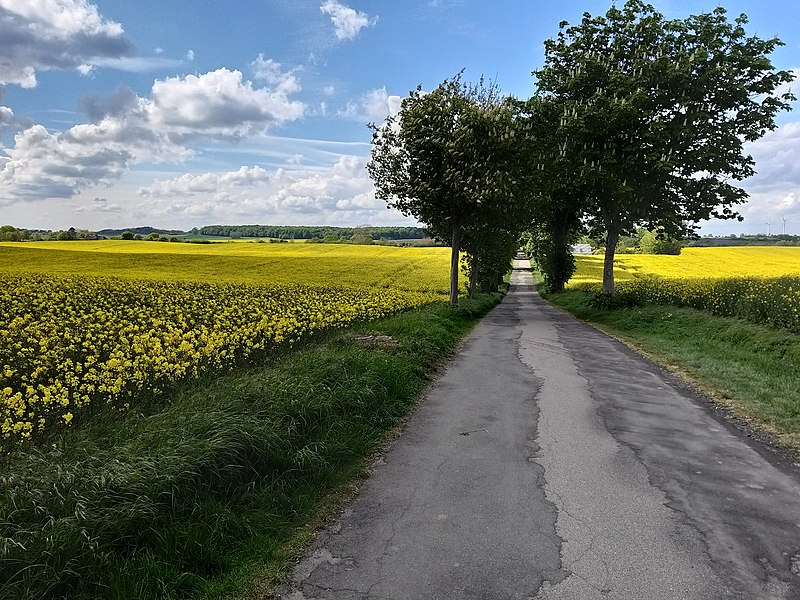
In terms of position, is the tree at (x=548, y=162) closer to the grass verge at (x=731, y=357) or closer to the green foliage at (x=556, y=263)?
the grass verge at (x=731, y=357)

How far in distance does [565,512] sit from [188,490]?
3.12 meters

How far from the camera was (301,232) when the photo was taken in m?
120

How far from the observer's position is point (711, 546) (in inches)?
164

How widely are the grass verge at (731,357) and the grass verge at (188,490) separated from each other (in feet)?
17.0

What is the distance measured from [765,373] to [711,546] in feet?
26.3

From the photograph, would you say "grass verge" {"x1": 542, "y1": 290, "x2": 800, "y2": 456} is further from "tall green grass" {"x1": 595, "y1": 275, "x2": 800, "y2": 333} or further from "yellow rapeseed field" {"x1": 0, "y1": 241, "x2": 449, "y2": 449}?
"yellow rapeseed field" {"x1": 0, "y1": 241, "x2": 449, "y2": 449}

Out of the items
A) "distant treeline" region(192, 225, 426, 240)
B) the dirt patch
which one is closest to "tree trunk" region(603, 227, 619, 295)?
the dirt patch

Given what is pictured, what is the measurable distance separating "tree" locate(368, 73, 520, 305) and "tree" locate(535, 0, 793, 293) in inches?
137

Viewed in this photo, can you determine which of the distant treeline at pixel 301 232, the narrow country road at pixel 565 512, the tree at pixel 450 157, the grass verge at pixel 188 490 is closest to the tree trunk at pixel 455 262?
the tree at pixel 450 157

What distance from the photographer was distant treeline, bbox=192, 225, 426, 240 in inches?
4592

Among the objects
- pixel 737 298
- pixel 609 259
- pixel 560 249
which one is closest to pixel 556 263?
pixel 560 249

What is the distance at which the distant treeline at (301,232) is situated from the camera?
117 meters

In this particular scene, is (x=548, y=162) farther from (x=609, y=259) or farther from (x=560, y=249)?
(x=560, y=249)

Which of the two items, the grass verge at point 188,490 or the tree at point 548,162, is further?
the tree at point 548,162
